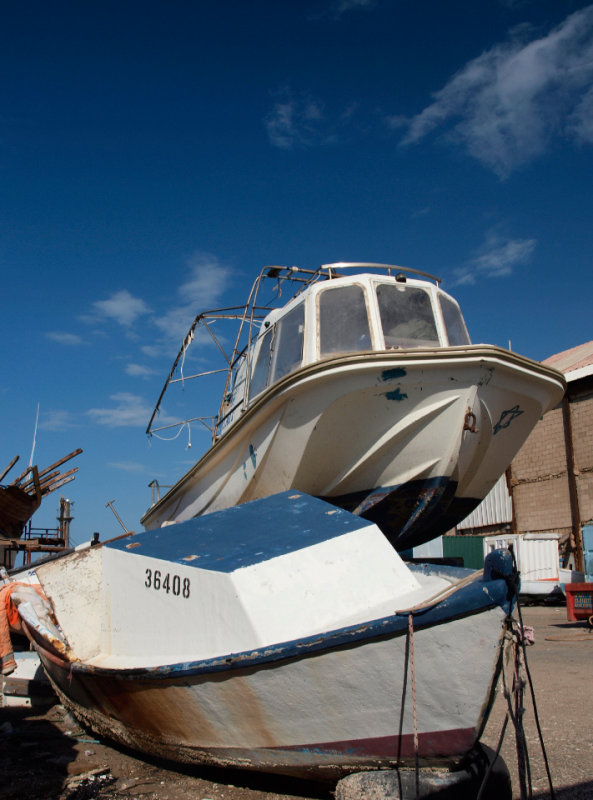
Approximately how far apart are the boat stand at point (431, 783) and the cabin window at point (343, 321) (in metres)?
4.32

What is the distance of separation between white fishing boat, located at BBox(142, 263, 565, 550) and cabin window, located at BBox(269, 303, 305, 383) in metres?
0.02

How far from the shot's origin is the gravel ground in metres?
3.38

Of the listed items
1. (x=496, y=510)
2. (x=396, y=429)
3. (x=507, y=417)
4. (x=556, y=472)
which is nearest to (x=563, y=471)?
(x=556, y=472)

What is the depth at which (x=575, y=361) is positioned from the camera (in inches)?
784

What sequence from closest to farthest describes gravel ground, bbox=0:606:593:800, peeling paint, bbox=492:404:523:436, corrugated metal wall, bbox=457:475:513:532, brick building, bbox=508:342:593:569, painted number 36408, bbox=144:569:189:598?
1. gravel ground, bbox=0:606:593:800
2. painted number 36408, bbox=144:569:189:598
3. peeling paint, bbox=492:404:523:436
4. brick building, bbox=508:342:593:569
5. corrugated metal wall, bbox=457:475:513:532

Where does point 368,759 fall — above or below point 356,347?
below

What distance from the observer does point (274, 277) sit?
28.4 feet

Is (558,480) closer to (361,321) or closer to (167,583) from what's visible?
(361,321)

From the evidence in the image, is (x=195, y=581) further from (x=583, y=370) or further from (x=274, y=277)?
(x=583, y=370)

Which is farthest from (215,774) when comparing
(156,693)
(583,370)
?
(583,370)

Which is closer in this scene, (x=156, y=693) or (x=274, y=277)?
(x=156, y=693)

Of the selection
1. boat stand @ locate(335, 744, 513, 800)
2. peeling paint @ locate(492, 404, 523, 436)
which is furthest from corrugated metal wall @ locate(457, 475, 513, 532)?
boat stand @ locate(335, 744, 513, 800)

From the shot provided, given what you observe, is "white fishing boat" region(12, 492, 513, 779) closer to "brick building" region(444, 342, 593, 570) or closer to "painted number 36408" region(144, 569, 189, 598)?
"painted number 36408" region(144, 569, 189, 598)

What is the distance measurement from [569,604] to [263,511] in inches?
328
